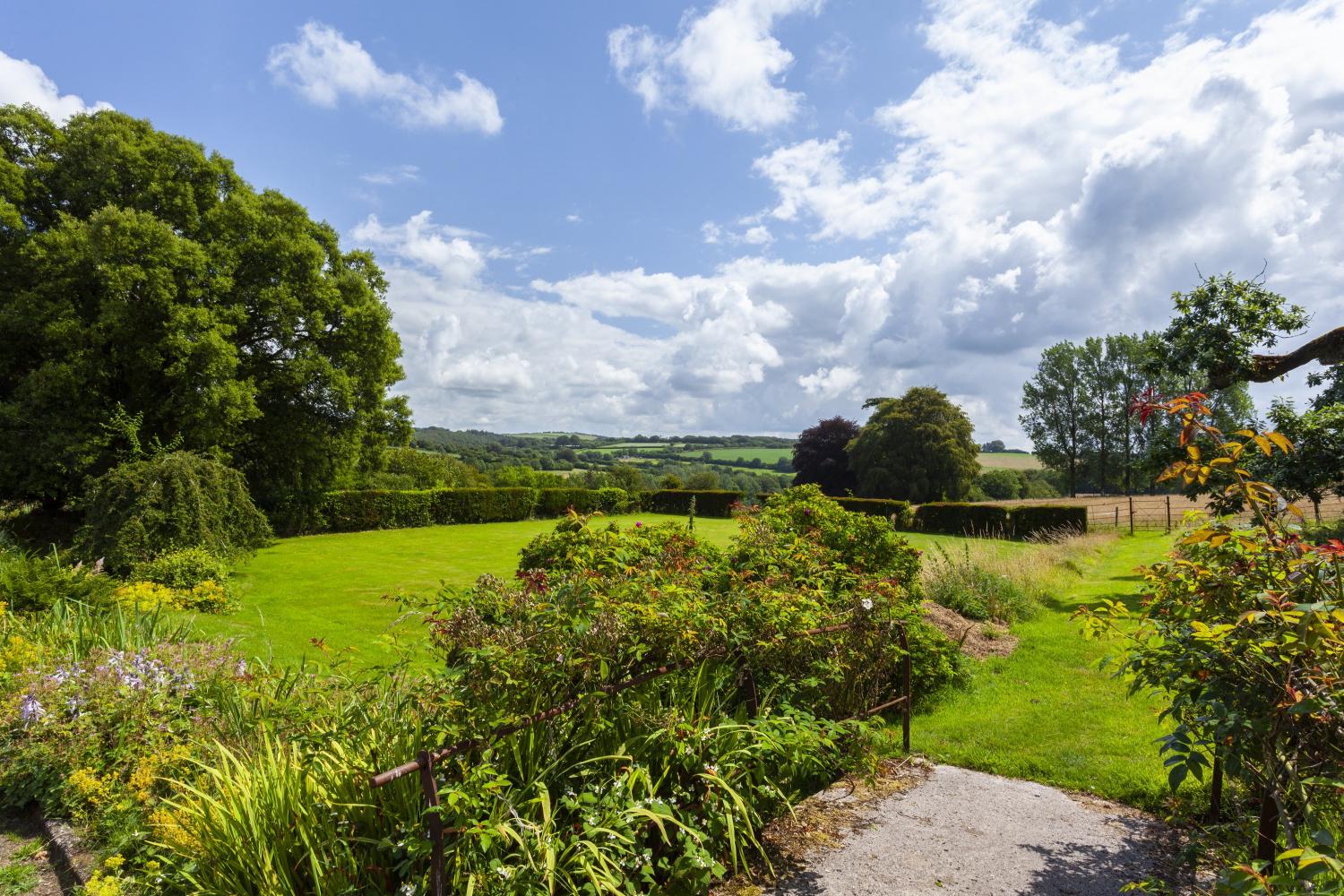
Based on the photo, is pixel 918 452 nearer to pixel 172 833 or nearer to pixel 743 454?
pixel 172 833

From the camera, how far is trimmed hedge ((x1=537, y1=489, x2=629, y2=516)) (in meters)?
30.2

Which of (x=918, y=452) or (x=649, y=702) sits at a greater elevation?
(x=918, y=452)

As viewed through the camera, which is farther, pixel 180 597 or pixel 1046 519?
pixel 1046 519

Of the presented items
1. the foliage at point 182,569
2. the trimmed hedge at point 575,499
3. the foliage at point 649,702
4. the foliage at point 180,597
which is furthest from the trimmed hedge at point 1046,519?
the foliage at point 182,569

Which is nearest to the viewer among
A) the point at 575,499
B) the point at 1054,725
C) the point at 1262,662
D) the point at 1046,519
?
the point at 1262,662

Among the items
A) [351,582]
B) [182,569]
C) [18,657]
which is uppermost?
[18,657]

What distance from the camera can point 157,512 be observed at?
11.7 metres

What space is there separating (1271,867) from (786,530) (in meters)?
4.14

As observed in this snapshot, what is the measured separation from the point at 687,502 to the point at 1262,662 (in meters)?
32.6

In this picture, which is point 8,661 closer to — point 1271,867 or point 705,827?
point 705,827

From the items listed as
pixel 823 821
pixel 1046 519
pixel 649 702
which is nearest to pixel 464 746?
pixel 649 702

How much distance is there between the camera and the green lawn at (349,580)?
326 inches

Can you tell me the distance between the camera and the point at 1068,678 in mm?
6688

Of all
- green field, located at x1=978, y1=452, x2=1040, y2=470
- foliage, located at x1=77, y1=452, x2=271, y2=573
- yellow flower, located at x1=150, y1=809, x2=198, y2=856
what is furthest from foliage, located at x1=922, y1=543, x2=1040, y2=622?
green field, located at x1=978, y1=452, x2=1040, y2=470
